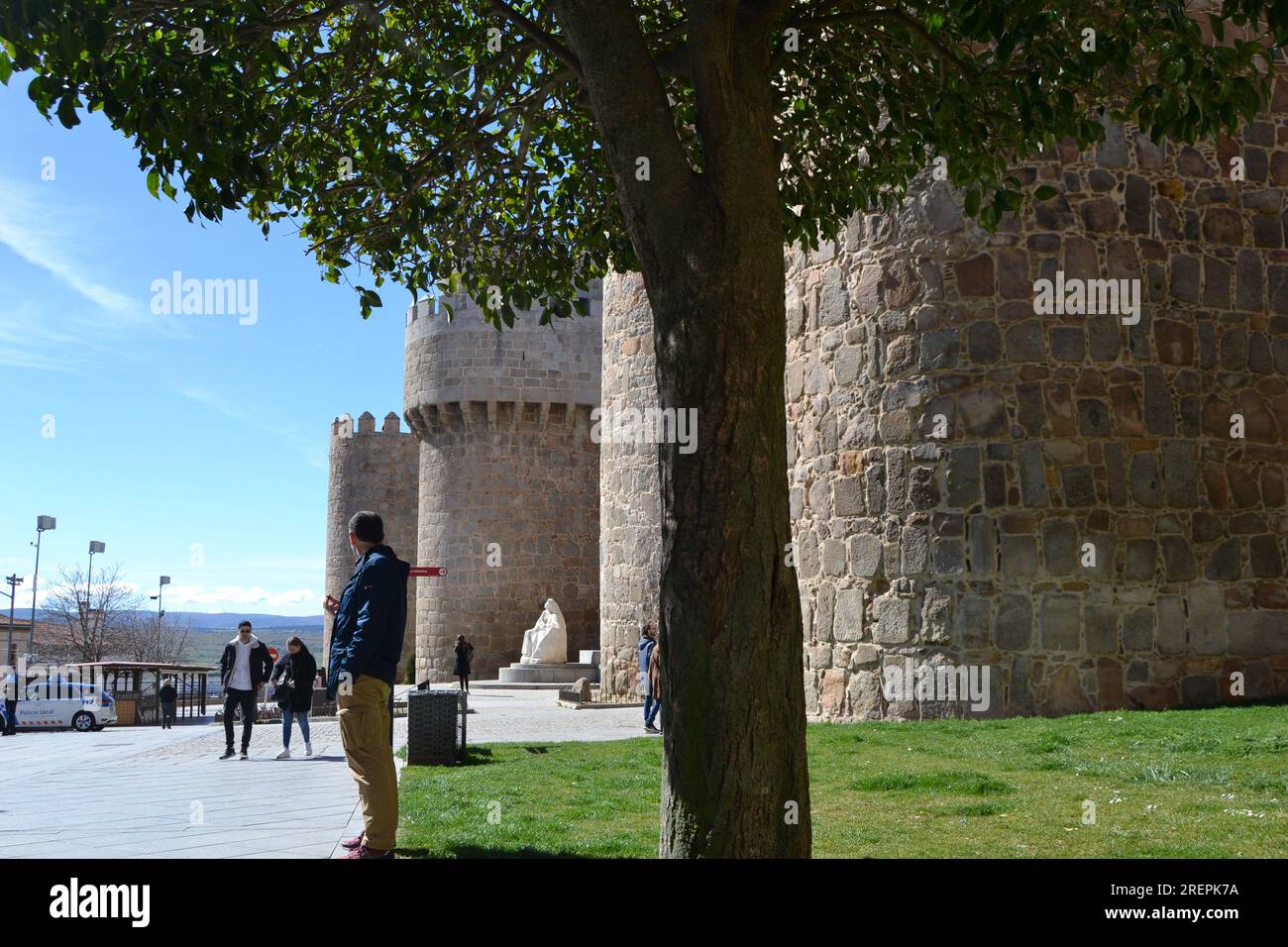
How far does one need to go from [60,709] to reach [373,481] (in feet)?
65.1

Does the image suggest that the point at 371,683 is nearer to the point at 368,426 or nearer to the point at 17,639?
the point at 368,426

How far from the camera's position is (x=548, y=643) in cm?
2975

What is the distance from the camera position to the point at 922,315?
12.6 m

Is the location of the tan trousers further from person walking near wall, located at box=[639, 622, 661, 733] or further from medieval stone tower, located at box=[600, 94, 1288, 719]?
person walking near wall, located at box=[639, 622, 661, 733]

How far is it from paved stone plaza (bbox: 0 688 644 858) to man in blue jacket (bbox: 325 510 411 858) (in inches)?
17.1

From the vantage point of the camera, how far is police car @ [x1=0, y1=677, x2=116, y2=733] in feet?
83.3

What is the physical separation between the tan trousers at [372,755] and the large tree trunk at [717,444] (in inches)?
74.8

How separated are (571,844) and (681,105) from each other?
5014mm

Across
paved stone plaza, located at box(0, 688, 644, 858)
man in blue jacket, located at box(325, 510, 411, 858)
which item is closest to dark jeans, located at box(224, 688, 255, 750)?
paved stone plaza, located at box(0, 688, 644, 858)

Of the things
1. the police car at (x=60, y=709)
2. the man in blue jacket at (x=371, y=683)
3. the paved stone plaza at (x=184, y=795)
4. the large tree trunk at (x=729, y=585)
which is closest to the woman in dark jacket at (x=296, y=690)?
the paved stone plaza at (x=184, y=795)

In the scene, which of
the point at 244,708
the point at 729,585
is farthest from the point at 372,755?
the point at 244,708

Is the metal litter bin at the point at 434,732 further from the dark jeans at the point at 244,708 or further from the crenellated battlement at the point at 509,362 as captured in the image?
the crenellated battlement at the point at 509,362

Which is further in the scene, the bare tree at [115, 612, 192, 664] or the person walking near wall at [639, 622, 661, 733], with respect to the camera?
the bare tree at [115, 612, 192, 664]
